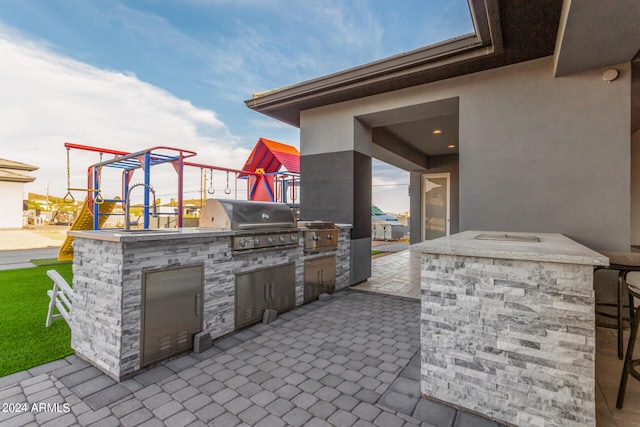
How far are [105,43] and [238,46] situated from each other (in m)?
3.14

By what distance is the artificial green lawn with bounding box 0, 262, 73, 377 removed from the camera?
7.65 feet

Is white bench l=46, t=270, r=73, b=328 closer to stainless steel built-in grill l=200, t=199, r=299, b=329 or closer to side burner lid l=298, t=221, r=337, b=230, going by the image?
stainless steel built-in grill l=200, t=199, r=299, b=329

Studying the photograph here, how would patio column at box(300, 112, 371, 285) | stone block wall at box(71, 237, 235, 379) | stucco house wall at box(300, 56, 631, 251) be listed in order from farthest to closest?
1. patio column at box(300, 112, 371, 285)
2. stucco house wall at box(300, 56, 631, 251)
3. stone block wall at box(71, 237, 235, 379)

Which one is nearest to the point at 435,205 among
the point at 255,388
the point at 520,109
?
the point at 520,109

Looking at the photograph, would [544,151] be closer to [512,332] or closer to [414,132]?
[512,332]

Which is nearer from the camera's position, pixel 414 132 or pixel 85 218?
pixel 414 132

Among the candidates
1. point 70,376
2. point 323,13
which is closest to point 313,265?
point 70,376

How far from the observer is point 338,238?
184 inches

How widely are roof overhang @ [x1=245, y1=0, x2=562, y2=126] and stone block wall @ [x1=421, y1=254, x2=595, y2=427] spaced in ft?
8.39

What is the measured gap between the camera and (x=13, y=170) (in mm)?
15219

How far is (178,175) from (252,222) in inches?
181

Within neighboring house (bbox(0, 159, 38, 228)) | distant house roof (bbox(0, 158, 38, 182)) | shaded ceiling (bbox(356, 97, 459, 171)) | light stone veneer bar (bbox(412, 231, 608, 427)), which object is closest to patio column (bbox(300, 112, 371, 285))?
shaded ceiling (bbox(356, 97, 459, 171))

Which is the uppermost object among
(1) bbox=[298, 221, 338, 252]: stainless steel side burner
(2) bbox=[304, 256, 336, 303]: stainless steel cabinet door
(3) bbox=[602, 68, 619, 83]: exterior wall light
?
(3) bbox=[602, 68, 619, 83]: exterior wall light

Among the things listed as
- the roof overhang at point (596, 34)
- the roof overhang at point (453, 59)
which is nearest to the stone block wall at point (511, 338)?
the roof overhang at point (596, 34)
